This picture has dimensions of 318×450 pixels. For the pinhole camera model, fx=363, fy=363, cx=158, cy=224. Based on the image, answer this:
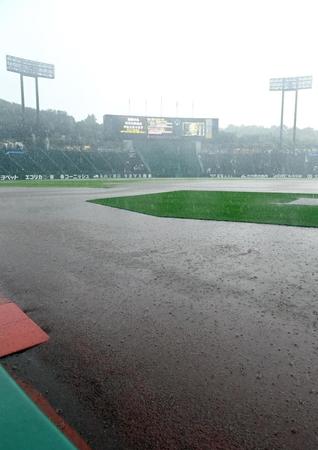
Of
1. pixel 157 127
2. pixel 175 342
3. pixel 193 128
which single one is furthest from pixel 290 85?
pixel 175 342

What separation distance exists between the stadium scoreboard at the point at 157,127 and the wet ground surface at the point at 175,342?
4890 centimetres

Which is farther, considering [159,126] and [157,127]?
[159,126]

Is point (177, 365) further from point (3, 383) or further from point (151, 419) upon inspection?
point (3, 383)

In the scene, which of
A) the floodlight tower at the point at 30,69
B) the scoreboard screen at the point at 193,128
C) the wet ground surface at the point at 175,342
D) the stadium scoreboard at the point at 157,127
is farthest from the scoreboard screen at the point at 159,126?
the wet ground surface at the point at 175,342

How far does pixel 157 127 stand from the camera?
182ft

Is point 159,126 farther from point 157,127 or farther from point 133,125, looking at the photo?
point 133,125

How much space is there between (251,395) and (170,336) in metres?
1.06

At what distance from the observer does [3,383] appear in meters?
2.61

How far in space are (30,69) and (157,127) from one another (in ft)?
65.9

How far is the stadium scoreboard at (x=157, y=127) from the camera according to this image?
176ft

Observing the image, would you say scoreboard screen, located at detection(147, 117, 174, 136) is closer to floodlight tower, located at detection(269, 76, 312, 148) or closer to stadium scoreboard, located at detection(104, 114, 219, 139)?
stadium scoreboard, located at detection(104, 114, 219, 139)

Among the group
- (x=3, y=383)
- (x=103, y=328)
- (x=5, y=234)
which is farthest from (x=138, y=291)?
(x=5, y=234)

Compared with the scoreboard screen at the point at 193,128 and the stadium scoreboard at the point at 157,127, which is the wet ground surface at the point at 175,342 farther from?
the scoreboard screen at the point at 193,128

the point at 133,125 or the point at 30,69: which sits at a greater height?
the point at 30,69
